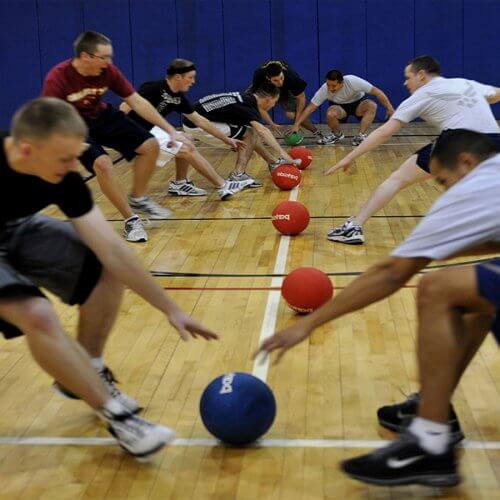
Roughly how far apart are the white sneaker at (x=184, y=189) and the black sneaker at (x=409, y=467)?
6.42 m

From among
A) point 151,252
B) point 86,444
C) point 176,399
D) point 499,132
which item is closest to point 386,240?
point 499,132

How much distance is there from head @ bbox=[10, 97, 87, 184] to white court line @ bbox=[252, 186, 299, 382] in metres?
1.38

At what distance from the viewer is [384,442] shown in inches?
147

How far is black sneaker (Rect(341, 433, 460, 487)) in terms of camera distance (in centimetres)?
321

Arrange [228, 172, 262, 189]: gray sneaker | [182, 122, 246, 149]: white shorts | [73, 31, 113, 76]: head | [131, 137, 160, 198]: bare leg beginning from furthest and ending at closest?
[182, 122, 246, 149]: white shorts < [228, 172, 262, 189]: gray sneaker < [131, 137, 160, 198]: bare leg < [73, 31, 113, 76]: head

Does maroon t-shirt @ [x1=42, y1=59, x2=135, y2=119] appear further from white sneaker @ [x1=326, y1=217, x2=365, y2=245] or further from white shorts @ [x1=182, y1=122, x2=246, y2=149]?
white shorts @ [x1=182, y1=122, x2=246, y2=149]

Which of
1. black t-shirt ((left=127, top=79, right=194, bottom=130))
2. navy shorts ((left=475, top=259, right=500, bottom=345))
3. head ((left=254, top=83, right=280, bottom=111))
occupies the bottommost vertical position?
head ((left=254, top=83, right=280, bottom=111))

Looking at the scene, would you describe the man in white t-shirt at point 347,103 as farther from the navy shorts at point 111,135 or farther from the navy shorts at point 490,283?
the navy shorts at point 490,283

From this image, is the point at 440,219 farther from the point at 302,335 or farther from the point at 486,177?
the point at 302,335

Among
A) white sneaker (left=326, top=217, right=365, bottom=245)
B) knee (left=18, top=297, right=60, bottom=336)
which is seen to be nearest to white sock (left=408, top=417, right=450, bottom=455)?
knee (left=18, top=297, right=60, bottom=336)

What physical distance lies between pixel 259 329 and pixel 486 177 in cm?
237

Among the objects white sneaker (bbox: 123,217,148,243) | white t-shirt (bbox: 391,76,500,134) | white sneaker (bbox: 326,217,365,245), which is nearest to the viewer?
white t-shirt (bbox: 391,76,500,134)

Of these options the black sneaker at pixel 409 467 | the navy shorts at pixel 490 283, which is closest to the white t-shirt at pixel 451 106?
the navy shorts at pixel 490 283

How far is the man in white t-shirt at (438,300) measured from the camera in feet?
10.1
